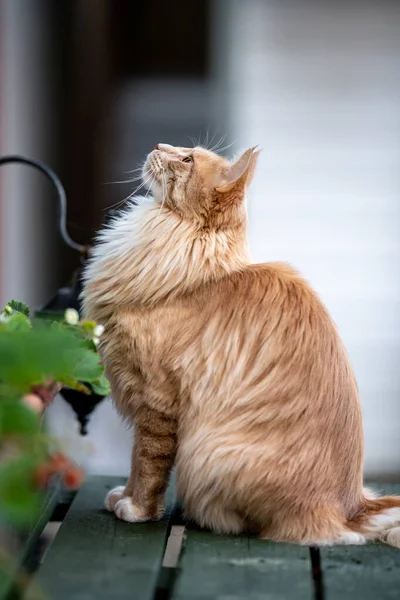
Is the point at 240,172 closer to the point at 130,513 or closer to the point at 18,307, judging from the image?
the point at 18,307

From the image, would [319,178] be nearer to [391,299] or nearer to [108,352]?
[391,299]

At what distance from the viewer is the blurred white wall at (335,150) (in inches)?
207

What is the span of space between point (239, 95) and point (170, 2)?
24.8 inches

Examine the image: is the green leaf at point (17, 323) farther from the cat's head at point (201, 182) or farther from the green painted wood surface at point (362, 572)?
the green painted wood surface at point (362, 572)

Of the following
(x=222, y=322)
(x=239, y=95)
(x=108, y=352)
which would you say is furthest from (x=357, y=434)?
(x=239, y=95)

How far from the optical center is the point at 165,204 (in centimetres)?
234

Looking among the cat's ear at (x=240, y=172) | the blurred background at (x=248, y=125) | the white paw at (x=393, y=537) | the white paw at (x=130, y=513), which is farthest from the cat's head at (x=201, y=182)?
the blurred background at (x=248, y=125)

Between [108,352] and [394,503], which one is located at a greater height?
[108,352]

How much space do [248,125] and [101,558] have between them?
372 cm

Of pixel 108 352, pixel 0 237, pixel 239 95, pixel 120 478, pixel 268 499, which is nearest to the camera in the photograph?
pixel 268 499

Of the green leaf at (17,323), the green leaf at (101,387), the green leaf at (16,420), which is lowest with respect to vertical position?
the green leaf at (101,387)

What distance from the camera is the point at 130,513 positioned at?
2.20 metres

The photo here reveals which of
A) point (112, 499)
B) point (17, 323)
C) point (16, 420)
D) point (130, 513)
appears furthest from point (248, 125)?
point (16, 420)

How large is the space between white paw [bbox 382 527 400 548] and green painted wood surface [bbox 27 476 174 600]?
49 cm
